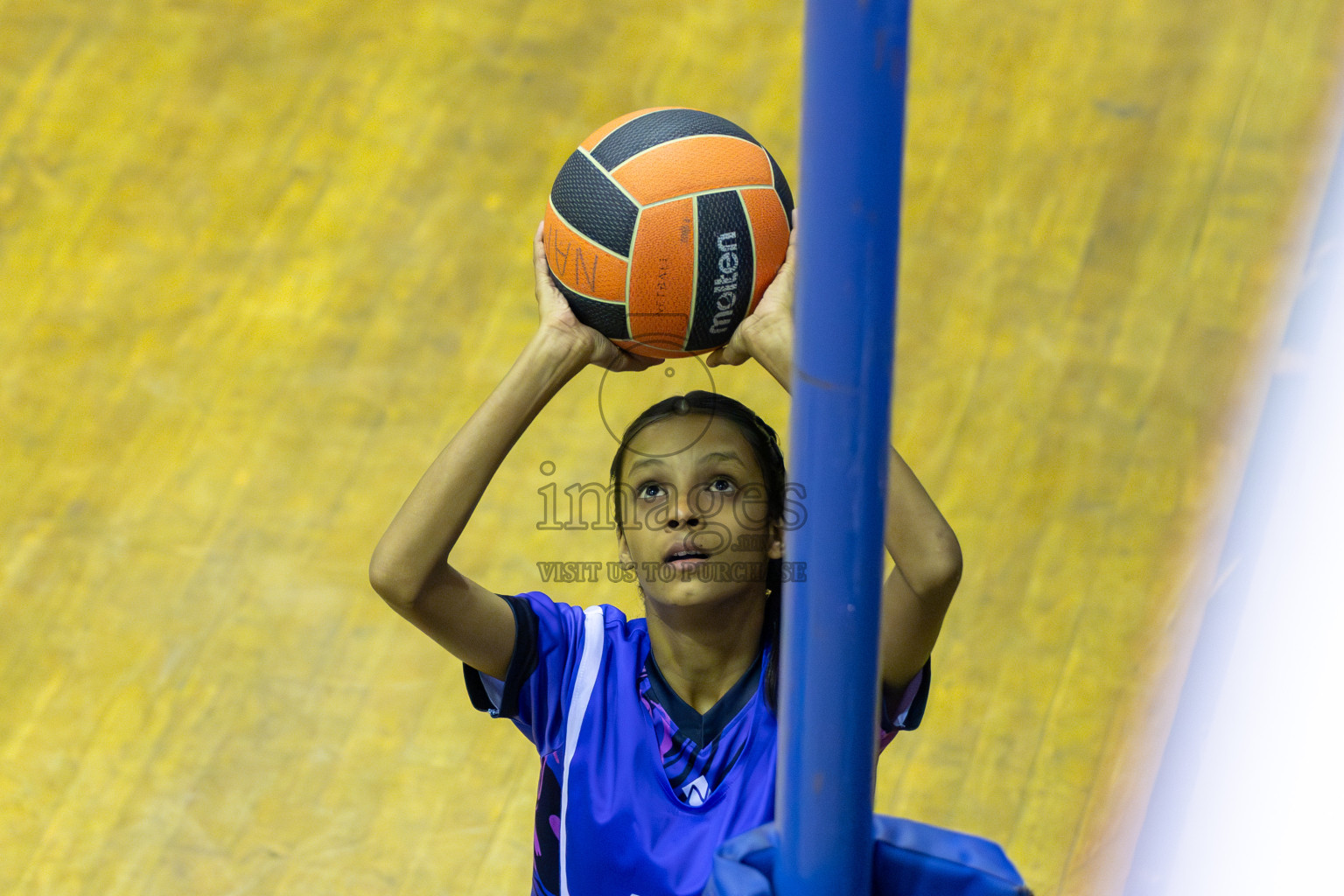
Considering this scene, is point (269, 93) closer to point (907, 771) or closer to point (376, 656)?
point (376, 656)

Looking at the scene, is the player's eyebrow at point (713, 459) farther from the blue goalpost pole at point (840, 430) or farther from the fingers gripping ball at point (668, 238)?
the blue goalpost pole at point (840, 430)

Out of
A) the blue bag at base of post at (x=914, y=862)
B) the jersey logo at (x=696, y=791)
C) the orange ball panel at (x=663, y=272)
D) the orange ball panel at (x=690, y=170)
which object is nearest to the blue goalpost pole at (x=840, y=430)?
the blue bag at base of post at (x=914, y=862)

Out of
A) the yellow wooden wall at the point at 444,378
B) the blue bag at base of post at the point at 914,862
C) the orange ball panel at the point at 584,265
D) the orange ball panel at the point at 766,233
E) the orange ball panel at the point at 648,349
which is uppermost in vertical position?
the orange ball panel at the point at 766,233

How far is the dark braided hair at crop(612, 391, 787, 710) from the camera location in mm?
2035

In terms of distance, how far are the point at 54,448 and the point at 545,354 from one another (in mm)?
3176

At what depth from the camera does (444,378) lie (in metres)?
4.60

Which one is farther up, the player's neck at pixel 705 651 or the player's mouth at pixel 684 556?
the player's mouth at pixel 684 556

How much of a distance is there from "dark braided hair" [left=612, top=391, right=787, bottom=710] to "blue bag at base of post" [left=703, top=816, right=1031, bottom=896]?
2.80 feet

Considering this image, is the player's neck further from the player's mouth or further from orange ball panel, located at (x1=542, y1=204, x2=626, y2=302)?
orange ball panel, located at (x1=542, y1=204, x2=626, y2=302)

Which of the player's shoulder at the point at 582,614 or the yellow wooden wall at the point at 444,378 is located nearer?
the player's shoulder at the point at 582,614

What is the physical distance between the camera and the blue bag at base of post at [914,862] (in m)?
1.11

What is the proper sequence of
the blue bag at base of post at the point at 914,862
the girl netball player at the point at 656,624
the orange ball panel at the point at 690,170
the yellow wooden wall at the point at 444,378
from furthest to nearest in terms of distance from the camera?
1. the yellow wooden wall at the point at 444,378
2. the orange ball panel at the point at 690,170
3. the girl netball player at the point at 656,624
4. the blue bag at base of post at the point at 914,862

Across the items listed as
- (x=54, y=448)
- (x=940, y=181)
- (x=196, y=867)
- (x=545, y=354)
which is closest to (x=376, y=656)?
(x=196, y=867)

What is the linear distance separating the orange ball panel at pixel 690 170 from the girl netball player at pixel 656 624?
17cm
